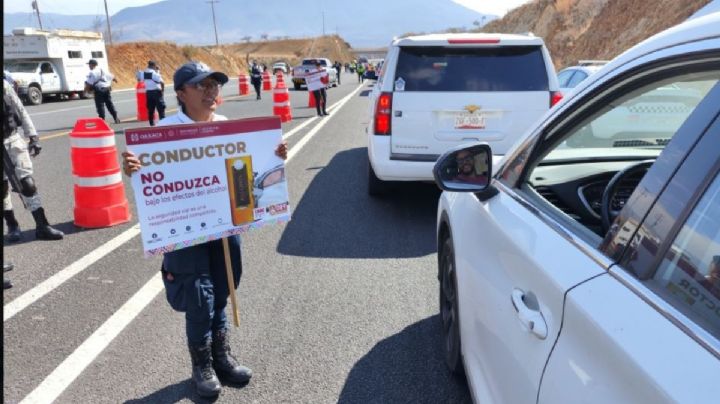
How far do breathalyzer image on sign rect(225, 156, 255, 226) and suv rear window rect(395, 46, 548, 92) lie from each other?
2997mm

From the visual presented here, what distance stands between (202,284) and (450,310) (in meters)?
1.38

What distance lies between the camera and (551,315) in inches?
60.9

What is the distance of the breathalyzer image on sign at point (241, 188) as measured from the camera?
3.11 m

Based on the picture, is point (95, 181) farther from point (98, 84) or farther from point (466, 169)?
point (98, 84)

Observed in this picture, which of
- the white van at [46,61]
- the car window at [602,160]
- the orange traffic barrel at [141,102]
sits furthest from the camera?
the white van at [46,61]

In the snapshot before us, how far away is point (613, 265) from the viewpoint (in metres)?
1.46

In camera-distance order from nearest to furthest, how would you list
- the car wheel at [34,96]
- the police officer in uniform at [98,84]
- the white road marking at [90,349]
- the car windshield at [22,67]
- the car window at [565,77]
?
1. the white road marking at [90,349]
2. the car window at [565,77]
3. the police officer in uniform at [98,84]
4. the car wheel at [34,96]
5. the car windshield at [22,67]

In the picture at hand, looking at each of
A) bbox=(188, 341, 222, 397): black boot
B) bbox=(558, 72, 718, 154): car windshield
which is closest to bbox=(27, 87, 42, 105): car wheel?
bbox=(188, 341, 222, 397): black boot

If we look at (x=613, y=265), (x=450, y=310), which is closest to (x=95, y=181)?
(x=450, y=310)

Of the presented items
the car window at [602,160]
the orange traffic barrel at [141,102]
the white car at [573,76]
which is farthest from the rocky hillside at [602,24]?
the orange traffic barrel at [141,102]

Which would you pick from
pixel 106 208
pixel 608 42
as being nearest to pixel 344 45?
pixel 608 42

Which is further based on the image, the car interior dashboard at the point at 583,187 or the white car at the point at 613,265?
the car interior dashboard at the point at 583,187

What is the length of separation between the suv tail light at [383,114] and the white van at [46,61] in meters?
23.5

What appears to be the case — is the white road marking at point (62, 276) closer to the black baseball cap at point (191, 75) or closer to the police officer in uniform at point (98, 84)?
the black baseball cap at point (191, 75)
